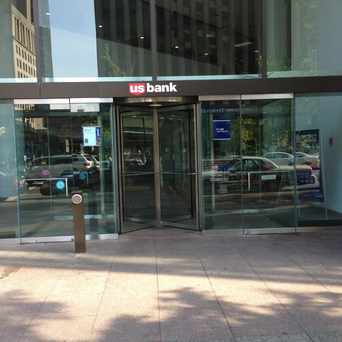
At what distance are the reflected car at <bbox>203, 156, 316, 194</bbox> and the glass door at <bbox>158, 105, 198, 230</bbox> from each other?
1.71 feet

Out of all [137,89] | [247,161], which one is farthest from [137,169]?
[247,161]

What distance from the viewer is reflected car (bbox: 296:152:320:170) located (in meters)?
9.86

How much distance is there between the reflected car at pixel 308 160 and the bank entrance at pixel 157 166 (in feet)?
7.29

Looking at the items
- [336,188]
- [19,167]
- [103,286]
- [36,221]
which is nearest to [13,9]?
[19,167]

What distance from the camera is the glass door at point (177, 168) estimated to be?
9.63m

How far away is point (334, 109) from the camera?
404 inches

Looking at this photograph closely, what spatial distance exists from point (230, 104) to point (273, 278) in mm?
3964

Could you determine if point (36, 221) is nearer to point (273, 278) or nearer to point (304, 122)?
point (273, 278)

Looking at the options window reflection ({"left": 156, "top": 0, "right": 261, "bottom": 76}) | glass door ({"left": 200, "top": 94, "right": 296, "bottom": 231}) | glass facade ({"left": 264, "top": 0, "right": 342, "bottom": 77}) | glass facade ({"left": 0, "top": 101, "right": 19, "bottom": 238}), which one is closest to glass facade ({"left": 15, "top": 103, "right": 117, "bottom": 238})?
glass facade ({"left": 0, "top": 101, "right": 19, "bottom": 238})

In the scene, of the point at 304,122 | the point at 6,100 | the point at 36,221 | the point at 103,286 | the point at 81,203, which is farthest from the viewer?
the point at 304,122

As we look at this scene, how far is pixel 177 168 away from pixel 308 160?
281cm

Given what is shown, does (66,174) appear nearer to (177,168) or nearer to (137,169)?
(137,169)

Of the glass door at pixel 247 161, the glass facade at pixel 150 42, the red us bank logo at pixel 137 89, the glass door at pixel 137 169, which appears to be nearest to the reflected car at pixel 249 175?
the glass door at pixel 247 161

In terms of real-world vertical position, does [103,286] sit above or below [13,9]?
below
